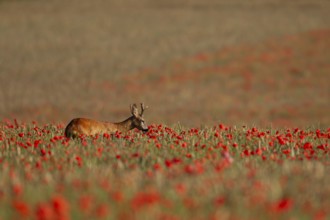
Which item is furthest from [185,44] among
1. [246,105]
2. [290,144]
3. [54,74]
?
[290,144]

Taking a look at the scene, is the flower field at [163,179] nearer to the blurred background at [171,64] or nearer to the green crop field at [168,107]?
the green crop field at [168,107]

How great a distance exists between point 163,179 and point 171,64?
37.7 meters

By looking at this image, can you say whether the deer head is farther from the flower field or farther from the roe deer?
the flower field

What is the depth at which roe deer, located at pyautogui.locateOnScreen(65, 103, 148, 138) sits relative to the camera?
32.5ft

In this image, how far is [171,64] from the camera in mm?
43438

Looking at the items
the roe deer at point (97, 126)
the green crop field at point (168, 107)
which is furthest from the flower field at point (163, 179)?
the roe deer at point (97, 126)

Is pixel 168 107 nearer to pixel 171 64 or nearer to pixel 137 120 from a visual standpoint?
pixel 171 64

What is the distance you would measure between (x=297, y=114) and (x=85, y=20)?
31.7m

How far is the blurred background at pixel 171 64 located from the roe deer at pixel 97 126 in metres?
11.5

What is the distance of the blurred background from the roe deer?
11.5 metres

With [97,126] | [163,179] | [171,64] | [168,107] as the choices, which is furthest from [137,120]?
[171,64]

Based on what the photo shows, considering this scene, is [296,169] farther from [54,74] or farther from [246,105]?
[54,74]

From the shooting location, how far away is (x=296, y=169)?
6.51 metres

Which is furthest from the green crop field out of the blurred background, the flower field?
the blurred background
